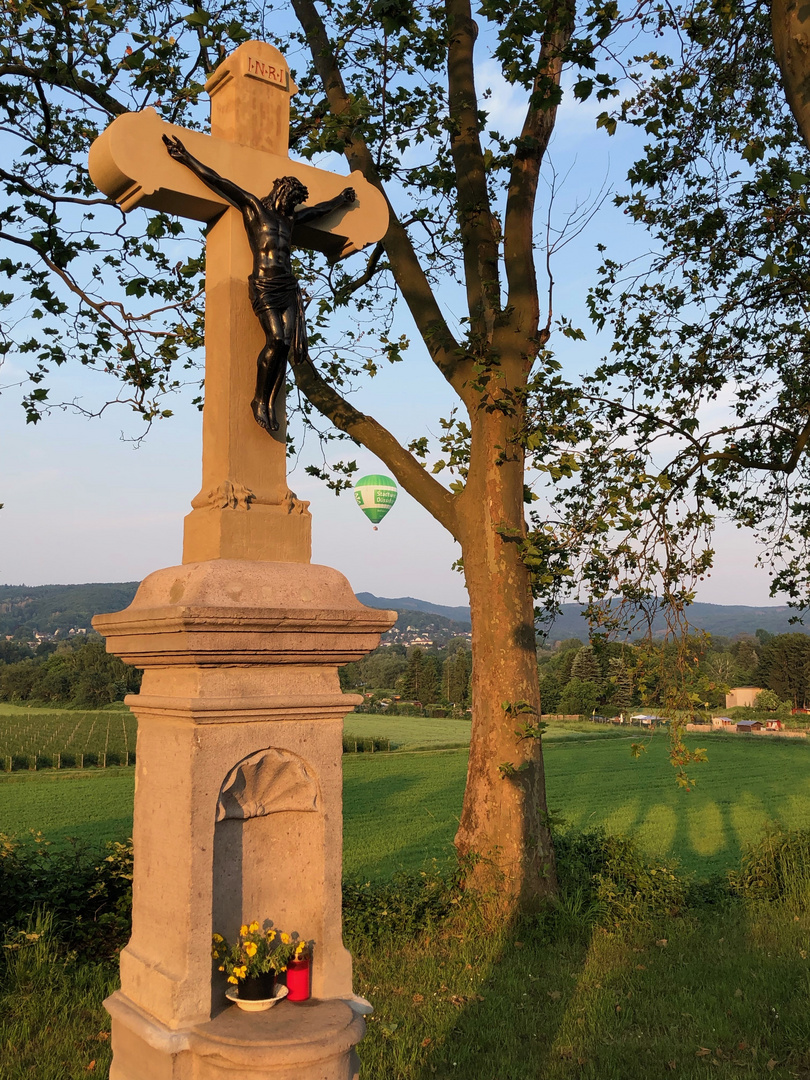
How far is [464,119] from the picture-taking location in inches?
343

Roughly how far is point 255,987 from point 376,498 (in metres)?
21.1

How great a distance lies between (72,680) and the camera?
→ 66562 mm

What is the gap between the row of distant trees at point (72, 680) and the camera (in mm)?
63312

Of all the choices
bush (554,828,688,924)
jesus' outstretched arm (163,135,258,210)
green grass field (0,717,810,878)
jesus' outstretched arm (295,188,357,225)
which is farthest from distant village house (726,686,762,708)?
jesus' outstretched arm (163,135,258,210)

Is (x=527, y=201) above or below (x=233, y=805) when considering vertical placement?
above

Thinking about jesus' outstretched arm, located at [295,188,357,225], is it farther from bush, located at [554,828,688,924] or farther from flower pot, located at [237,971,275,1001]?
bush, located at [554,828,688,924]

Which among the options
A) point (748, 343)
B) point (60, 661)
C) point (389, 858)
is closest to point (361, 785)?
point (389, 858)

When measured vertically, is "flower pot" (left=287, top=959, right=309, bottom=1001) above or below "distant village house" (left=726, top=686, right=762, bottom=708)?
above

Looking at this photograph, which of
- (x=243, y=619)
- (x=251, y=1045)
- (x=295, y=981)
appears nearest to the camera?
(x=251, y=1045)

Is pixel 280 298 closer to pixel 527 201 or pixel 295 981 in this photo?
pixel 295 981

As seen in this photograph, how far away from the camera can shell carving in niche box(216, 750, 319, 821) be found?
3.13 metres

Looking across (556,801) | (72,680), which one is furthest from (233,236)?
→ (72,680)

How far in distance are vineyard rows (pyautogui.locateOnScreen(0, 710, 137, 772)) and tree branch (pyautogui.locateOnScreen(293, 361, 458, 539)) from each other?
29.4 metres

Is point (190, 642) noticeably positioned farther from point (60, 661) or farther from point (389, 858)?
point (60, 661)
